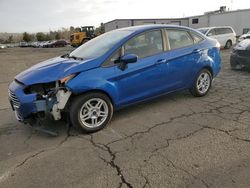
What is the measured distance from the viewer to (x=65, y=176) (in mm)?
3016

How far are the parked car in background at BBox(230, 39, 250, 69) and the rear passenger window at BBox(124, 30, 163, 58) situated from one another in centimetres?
440

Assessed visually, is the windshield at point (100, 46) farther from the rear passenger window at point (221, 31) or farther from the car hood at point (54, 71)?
the rear passenger window at point (221, 31)

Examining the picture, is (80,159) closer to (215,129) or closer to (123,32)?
(215,129)

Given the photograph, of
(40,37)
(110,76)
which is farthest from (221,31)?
(40,37)

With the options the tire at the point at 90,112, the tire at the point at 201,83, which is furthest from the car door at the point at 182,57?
the tire at the point at 90,112

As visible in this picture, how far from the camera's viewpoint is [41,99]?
12.9 ft

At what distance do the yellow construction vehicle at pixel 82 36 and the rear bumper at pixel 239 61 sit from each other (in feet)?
90.6

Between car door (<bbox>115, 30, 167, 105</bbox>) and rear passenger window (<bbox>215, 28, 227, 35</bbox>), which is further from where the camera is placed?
rear passenger window (<bbox>215, 28, 227, 35</bbox>)

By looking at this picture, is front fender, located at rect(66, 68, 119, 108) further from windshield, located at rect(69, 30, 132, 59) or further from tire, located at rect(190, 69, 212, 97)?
tire, located at rect(190, 69, 212, 97)

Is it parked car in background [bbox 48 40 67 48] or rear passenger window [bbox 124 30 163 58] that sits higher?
parked car in background [bbox 48 40 67 48]

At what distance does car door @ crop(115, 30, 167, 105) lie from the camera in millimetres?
4457

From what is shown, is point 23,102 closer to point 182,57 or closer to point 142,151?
point 142,151

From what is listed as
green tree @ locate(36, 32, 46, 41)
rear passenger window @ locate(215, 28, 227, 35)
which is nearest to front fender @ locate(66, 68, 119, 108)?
rear passenger window @ locate(215, 28, 227, 35)

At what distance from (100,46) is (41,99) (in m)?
1.54
